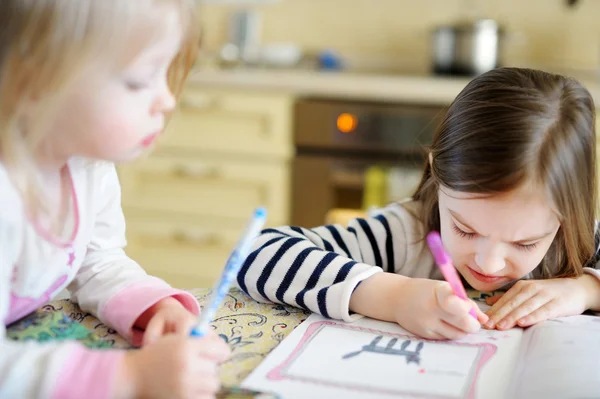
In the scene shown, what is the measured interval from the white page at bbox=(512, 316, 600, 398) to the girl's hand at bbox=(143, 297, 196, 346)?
Result: 0.32 m

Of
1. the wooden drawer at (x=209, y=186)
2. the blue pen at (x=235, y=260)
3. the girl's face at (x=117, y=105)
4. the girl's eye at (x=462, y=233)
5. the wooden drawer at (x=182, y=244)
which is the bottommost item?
the wooden drawer at (x=182, y=244)

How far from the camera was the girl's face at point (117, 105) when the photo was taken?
655 mm

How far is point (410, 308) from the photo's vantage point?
0.84m

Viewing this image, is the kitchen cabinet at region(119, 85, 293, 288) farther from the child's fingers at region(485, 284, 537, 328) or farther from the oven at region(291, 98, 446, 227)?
the child's fingers at region(485, 284, 537, 328)

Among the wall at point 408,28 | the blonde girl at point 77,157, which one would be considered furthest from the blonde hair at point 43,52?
the wall at point 408,28

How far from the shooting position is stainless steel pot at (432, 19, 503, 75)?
259 cm

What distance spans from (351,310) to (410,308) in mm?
81

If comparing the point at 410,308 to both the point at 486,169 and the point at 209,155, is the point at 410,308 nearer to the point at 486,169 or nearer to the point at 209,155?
the point at 486,169

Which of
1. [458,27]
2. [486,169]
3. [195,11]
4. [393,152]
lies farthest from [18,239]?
[458,27]

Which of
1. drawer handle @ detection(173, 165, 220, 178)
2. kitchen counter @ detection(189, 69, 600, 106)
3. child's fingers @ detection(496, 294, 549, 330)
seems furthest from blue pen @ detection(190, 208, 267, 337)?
drawer handle @ detection(173, 165, 220, 178)

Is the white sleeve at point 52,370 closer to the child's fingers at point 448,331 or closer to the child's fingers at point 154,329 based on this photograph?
the child's fingers at point 154,329

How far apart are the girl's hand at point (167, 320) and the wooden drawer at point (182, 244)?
1902 millimetres

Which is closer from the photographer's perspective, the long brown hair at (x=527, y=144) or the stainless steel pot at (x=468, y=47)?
the long brown hair at (x=527, y=144)

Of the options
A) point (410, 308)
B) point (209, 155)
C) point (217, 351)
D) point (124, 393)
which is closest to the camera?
point (124, 393)
